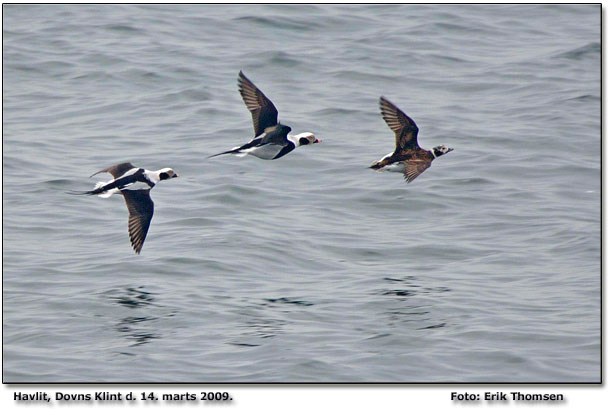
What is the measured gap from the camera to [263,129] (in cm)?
1330

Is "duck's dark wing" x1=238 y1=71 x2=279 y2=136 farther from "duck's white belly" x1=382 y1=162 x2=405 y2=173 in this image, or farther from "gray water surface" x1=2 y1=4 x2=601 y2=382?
"gray water surface" x1=2 y1=4 x2=601 y2=382

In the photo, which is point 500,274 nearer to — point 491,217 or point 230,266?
point 491,217

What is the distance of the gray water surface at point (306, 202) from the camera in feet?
36.2

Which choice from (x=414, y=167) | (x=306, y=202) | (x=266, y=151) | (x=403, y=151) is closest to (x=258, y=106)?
(x=266, y=151)

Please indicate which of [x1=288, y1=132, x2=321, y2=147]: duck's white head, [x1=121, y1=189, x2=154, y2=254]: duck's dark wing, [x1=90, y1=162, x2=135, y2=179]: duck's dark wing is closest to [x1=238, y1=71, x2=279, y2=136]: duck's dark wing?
[x1=288, y1=132, x2=321, y2=147]: duck's white head

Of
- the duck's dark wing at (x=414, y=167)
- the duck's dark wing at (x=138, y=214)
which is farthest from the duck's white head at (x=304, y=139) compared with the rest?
the duck's dark wing at (x=138, y=214)

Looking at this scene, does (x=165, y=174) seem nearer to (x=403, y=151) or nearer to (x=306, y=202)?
(x=306, y=202)

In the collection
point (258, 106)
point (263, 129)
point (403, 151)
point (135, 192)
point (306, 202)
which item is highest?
point (258, 106)

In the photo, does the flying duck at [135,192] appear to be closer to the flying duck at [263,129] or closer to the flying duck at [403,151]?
the flying duck at [263,129]

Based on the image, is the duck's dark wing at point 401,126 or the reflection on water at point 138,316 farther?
the duck's dark wing at point 401,126

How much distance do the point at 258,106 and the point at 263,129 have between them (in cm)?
32

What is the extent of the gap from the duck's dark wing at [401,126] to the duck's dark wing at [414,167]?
241 millimetres

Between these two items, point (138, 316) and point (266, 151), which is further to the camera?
point (266, 151)

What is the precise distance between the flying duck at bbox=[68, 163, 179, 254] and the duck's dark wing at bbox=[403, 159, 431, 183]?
3.02 meters
